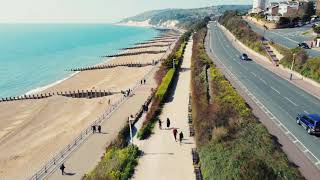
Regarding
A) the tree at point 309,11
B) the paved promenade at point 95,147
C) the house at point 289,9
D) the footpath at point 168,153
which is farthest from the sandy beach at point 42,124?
the house at point 289,9

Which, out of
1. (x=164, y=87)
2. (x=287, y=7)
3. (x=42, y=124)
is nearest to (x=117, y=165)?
(x=164, y=87)

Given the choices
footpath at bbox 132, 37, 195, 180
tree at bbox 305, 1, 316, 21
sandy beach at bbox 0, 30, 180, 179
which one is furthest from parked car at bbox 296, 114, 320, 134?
tree at bbox 305, 1, 316, 21

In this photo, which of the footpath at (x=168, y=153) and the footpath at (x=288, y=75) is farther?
the footpath at (x=288, y=75)

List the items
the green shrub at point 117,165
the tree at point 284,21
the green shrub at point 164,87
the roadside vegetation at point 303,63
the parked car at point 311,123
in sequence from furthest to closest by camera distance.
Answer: the tree at point 284,21 < the roadside vegetation at point 303,63 < the green shrub at point 164,87 < the parked car at point 311,123 < the green shrub at point 117,165

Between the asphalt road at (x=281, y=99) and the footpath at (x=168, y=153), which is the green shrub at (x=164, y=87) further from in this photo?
the asphalt road at (x=281, y=99)

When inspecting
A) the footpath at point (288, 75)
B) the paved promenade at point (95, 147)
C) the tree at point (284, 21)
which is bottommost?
the paved promenade at point (95, 147)

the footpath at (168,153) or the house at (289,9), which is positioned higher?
the house at (289,9)

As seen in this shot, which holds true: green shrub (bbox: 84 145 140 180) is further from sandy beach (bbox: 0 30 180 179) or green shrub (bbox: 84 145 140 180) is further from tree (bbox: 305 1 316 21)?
tree (bbox: 305 1 316 21)
